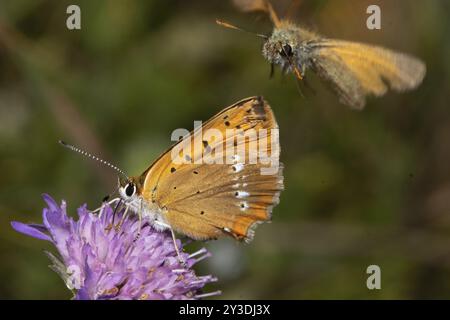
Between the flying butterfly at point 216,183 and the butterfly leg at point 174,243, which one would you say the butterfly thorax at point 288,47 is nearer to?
the flying butterfly at point 216,183

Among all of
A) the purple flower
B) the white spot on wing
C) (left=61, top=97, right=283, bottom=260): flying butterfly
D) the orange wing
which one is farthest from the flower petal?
the orange wing

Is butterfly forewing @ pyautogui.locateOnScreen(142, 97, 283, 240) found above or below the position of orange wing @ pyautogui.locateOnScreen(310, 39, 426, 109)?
below

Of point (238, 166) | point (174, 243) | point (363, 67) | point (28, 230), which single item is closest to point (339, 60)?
point (363, 67)

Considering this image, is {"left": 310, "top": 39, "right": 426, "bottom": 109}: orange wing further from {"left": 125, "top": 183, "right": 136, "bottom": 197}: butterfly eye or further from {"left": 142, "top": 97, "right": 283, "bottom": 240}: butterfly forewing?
{"left": 125, "top": 183, "right": 136, "bottom": 197}: butterfly eye
